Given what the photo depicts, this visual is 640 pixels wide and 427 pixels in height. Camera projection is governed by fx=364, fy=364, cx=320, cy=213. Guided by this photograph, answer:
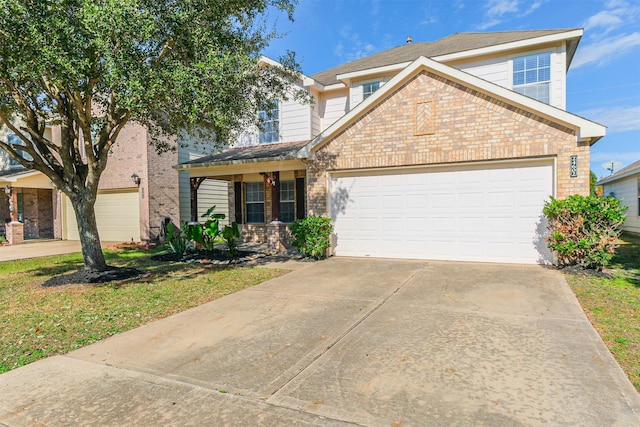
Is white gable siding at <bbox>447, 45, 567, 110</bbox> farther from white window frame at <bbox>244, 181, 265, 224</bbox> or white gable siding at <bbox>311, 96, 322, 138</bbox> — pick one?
white window frame at <bbox>244, 181, 265, 224</bbox>

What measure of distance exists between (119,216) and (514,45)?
17117 millimetres

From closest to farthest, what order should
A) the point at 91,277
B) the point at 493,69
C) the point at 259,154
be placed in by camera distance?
the point at 91,277
the point at 493,69
the point at 259,154

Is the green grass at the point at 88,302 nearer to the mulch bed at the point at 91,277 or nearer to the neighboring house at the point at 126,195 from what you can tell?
the mulch bed at the point at 91,277

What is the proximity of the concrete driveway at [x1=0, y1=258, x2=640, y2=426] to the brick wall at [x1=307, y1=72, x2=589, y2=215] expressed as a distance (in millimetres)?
3977

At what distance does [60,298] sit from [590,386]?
781 centimetres

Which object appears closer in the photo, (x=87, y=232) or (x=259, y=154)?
(x=87, y=232)

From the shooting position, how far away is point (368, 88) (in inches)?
518

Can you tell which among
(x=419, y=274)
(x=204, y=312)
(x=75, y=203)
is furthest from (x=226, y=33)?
(x=419, y=274)

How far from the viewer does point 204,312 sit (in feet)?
18.2

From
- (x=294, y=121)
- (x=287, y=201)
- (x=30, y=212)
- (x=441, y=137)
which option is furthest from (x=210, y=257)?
(x=30, y=212)

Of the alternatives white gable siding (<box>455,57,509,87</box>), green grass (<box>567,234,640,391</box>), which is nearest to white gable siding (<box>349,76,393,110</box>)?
white gable siding (<box>455,57,509,87</box>)

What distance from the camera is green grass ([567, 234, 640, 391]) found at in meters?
3.74

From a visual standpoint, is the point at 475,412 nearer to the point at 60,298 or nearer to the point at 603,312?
the point at 603,312

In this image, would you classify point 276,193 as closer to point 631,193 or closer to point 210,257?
point 210,257
